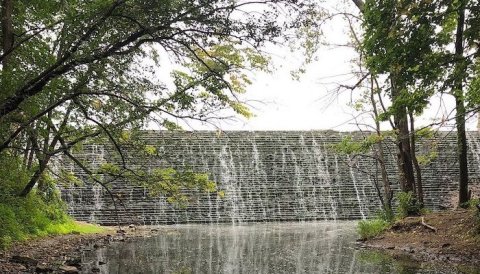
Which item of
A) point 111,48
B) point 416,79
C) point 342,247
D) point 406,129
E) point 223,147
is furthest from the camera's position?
point 223,147

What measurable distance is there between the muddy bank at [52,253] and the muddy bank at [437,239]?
19.5ft

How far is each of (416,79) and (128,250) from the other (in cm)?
690

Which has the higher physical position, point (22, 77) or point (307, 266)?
point (22, 77)

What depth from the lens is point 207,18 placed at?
621cm

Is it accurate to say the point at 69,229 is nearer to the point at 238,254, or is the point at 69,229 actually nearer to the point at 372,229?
the point at 238,254

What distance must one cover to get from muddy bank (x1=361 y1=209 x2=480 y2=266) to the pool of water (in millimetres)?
646

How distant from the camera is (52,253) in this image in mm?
9211

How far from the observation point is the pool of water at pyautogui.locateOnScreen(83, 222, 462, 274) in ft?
25.6

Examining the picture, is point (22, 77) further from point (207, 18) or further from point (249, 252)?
point (249, 252)

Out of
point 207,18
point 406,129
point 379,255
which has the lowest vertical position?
point 379,255

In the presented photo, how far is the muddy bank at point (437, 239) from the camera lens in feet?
26.8

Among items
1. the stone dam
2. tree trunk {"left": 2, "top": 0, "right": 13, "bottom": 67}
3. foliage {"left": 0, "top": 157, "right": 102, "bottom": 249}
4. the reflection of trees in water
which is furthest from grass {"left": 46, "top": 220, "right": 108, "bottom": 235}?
tree trunk {"left": 2, "top": 0, "right": 13, "bottom": 67}

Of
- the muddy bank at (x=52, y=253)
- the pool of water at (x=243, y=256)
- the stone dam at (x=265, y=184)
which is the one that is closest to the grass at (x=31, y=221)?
the muddy bank at (x=52, y=253)

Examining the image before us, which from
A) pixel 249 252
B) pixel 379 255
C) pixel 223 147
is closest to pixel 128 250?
pixel 249 252
